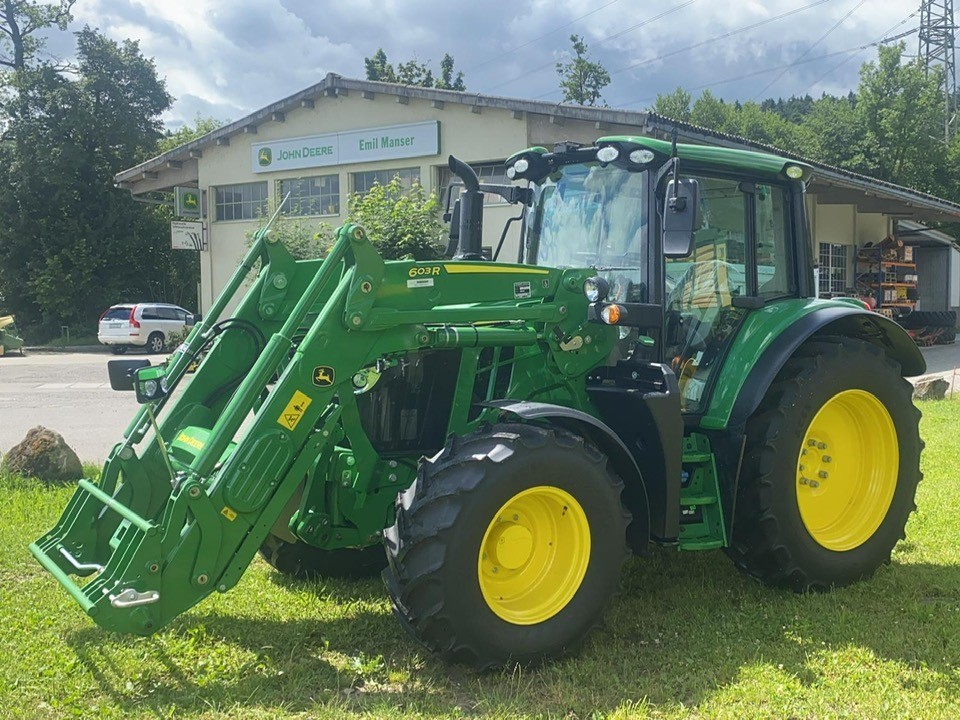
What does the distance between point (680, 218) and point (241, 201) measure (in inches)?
918

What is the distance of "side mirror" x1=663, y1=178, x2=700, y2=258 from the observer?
4.31 m

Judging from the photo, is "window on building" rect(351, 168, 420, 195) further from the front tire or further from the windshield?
the front tire

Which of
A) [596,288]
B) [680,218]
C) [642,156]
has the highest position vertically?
[642,156]

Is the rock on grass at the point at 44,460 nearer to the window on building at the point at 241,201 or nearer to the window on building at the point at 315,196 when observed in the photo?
the window on building at the point at 315,196

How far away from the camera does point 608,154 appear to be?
4785 millimetres

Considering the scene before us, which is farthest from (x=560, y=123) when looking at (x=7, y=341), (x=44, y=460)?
(x=7, y=341)

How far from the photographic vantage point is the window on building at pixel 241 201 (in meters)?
25.4

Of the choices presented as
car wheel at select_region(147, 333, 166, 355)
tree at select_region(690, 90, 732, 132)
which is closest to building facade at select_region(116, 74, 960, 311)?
car wheel at select_region(147, 333, 166, 355)

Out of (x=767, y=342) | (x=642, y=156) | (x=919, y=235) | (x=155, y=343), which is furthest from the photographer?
(x=919, y=235)

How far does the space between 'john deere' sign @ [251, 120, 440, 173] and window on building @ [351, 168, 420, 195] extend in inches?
14.4

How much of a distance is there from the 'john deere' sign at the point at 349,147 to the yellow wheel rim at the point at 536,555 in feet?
59.3

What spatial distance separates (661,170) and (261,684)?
126 inches

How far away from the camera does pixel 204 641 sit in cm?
443

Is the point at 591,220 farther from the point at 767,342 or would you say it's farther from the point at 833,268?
the point at 833,268
